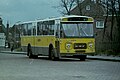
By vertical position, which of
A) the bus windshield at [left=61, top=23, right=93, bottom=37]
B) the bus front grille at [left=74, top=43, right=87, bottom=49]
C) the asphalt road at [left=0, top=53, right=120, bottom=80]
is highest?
the bus windshield at [left=61, top=23, right=93, bottom=37]

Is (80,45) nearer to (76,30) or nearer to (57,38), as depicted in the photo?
(76,30)

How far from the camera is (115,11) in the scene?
4638 centimetres

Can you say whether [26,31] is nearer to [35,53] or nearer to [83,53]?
[35,53]

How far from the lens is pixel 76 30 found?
1320 inches

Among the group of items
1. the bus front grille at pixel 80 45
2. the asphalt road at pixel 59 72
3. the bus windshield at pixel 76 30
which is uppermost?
the bus windshield at pixel 76 30

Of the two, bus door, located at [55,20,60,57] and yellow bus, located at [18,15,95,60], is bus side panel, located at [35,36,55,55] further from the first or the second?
bus door, located at [55,20,60,57]

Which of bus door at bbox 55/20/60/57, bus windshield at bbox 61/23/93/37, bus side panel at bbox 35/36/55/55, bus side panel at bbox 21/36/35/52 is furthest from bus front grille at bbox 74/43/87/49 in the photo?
bus side panel at bbox 21/36/35/52

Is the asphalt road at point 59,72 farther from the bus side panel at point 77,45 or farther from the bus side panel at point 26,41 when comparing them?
the bus side panel at point 26,41

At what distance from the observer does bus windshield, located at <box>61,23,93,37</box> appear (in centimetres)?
3338

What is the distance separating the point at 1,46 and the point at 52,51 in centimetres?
6122

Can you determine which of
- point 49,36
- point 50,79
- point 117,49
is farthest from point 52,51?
point 50,79

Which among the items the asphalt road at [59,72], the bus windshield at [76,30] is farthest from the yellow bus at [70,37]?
the asphalt road at [59,72]

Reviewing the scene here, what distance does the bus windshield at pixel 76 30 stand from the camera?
3338 cm

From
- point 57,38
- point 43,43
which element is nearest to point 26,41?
point 43,43
